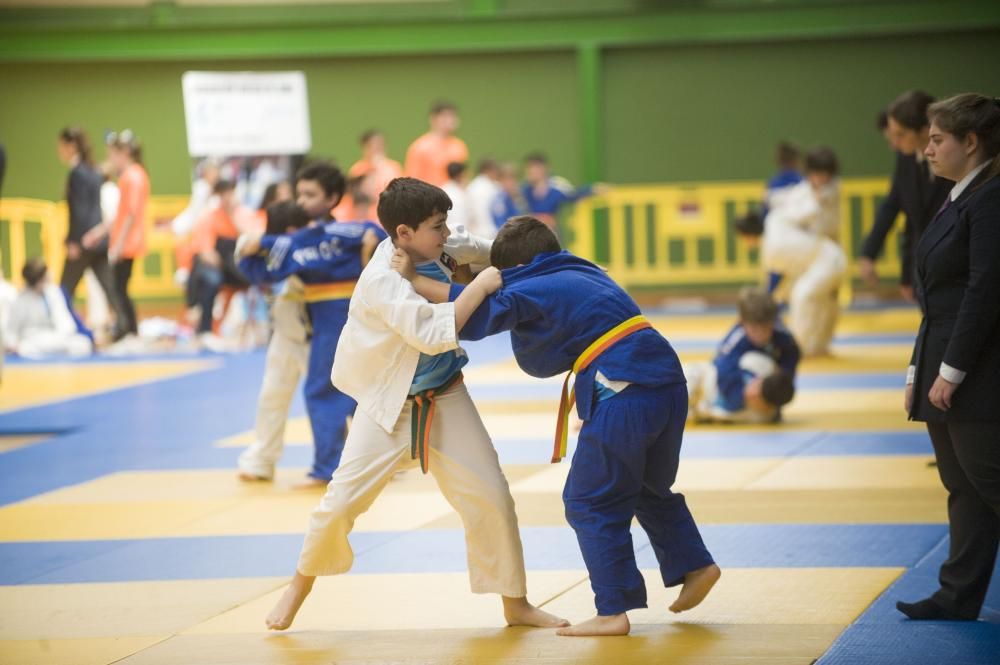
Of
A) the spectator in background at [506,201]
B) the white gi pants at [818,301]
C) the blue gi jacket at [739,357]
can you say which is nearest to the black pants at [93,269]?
the spectator in background at [506,201]

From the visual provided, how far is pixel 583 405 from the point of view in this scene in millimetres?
4152

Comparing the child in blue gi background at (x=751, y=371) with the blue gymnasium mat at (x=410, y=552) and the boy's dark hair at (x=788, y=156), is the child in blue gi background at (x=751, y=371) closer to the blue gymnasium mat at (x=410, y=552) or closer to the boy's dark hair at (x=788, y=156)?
the blue gymnasium mat at (x=410, y=552)

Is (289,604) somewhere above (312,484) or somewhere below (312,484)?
above

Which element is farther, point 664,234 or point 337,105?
point 337,105

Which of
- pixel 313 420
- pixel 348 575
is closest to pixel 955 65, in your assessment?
pixel 313 420

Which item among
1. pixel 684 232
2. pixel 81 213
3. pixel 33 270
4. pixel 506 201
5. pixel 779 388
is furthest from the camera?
pixel 684 232

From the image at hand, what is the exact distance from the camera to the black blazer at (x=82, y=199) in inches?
570

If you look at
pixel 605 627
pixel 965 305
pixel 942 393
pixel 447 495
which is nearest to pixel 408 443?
pixel 447 495

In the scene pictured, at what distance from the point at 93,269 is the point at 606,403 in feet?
39.4

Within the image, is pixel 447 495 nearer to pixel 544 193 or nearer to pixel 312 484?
pixel 312 484

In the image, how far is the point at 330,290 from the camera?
261 inches

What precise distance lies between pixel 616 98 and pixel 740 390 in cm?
1133

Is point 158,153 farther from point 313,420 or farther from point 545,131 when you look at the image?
point 313,420

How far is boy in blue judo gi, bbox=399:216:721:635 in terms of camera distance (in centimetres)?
406
